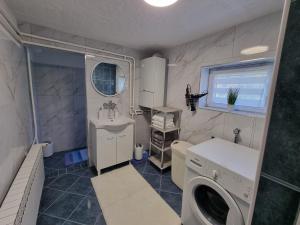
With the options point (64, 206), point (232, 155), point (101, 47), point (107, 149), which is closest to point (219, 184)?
point (232, 155)

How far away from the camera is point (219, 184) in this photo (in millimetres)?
1087

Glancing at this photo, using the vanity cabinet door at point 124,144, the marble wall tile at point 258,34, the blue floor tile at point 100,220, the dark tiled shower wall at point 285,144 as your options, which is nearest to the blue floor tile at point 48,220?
the blue floor tile at point 100,220

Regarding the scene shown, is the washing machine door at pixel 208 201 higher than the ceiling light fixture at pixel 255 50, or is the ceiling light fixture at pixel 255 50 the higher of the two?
the ceiling light fixture at pixel 255 50

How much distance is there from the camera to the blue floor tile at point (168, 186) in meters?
1.92

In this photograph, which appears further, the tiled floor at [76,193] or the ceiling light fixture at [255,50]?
the tiled floor at [76,193]

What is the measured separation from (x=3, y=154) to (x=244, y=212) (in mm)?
1647

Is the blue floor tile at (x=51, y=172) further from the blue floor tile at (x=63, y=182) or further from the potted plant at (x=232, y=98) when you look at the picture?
the potted plant at (x=232, y=98)

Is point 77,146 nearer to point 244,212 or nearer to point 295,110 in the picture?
point 244,212

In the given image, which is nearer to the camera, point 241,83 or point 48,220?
point 48,220

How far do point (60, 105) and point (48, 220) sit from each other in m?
1.95

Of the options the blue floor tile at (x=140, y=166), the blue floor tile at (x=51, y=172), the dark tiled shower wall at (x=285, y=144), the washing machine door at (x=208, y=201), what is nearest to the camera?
the dark tiled shower wall at (x=285, y=144)

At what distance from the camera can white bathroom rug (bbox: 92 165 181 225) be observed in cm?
150

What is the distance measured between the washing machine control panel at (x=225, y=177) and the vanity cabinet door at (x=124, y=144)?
120 cm

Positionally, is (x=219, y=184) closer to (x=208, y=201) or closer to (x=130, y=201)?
(x=208, y=201)
